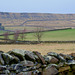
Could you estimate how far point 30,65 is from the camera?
7.96 metres

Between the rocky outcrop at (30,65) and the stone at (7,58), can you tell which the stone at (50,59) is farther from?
the stone at (7,58)

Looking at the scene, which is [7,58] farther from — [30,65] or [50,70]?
[50,70]

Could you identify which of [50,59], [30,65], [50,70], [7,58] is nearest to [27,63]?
[30,65]

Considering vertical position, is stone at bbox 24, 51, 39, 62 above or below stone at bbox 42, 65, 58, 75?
above

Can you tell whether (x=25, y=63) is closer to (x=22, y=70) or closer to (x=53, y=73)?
(x=22, y=70)

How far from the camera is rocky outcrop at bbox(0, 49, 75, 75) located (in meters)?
7.80

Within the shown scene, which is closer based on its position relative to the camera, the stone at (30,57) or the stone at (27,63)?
the stone at (27,63)

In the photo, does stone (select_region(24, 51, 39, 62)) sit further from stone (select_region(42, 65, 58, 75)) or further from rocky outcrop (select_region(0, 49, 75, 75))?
stone (select_region(42, 65, 58, 75))

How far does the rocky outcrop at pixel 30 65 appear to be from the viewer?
7.80 m

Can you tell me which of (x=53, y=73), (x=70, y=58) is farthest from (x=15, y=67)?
(x=70, y=58)

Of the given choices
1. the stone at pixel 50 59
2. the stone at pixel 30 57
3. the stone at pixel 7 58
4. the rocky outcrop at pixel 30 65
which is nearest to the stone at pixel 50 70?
the rocky outcrop at pixel 30 65

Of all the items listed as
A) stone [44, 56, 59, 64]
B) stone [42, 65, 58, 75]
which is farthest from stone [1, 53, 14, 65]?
stone [44, 56, 59, 64]

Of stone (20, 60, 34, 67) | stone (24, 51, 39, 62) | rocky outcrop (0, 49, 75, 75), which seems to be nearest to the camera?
rocky outcrop (0, 49, 75, 75)

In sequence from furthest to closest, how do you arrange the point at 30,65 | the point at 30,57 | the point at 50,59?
the point at 50,59
the point at 30,57
the point at 30,65
